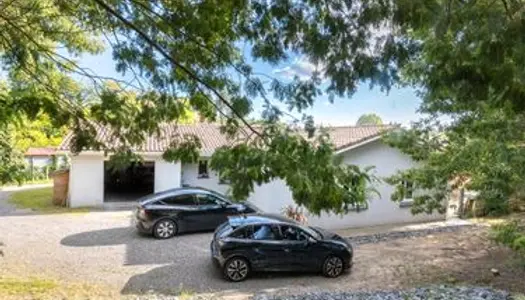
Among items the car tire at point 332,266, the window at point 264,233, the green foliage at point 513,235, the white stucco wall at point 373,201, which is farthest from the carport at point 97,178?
the green foliage at point 513,235

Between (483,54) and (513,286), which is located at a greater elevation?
(483,54)

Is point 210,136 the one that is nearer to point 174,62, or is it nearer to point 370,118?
point 370,118

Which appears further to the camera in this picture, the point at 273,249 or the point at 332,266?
the point at 332,266

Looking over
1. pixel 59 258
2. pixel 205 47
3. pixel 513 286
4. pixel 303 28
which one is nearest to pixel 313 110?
pixel 303 28

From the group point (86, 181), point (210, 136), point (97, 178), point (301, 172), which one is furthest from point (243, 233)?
point (86, 181)

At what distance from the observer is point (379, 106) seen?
17.1 feet

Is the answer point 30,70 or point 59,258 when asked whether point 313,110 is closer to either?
point 30,70

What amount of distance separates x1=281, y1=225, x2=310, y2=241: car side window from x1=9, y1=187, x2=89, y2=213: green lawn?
1115 centimetres

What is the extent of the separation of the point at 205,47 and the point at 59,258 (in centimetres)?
951

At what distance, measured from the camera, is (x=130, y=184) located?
Answer: 26.3 metres

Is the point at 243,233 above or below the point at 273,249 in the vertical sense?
above

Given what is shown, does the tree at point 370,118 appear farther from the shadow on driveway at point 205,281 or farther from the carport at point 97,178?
the carport at point 97,178

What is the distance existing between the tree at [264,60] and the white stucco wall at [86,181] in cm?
1465

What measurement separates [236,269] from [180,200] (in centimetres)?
498
